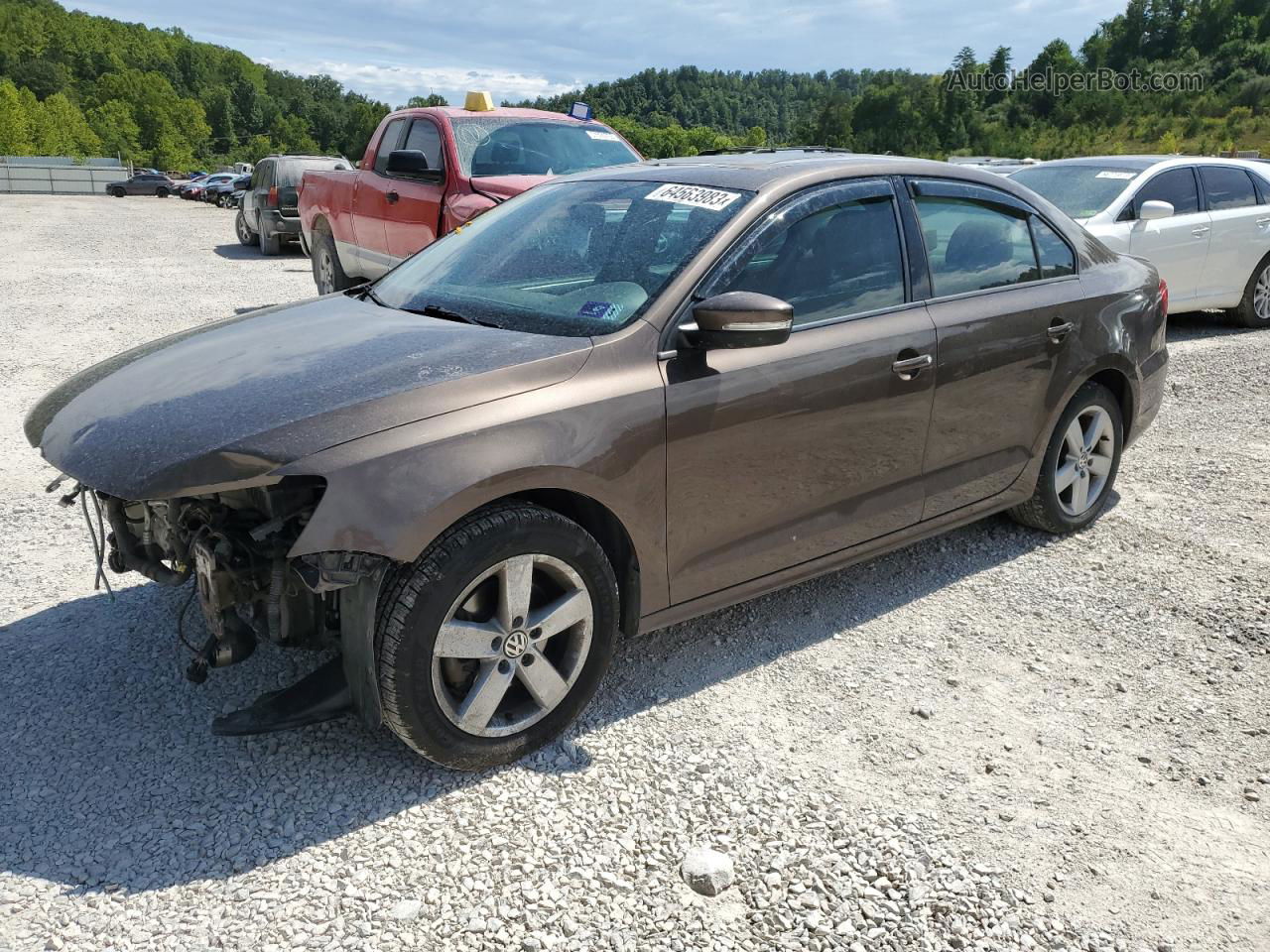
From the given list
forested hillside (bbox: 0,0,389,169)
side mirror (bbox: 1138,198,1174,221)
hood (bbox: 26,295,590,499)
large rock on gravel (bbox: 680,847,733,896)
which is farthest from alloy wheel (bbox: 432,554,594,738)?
forested hillside (bbox: 0,0,389,169)

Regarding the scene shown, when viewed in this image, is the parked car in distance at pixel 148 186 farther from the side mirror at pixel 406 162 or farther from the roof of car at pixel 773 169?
the roof of car at pixel 773 169

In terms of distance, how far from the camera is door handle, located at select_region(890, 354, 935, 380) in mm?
3648

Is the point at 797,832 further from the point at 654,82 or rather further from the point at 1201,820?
the point at 654,82

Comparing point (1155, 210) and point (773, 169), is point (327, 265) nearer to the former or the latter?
point (1155, 210)

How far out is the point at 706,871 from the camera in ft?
8.36

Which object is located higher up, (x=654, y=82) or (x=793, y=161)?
(x=654, y=82)

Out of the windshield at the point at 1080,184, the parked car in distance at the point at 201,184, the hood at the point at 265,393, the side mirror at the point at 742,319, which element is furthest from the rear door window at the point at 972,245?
the parked car in distance at the point at 201,184

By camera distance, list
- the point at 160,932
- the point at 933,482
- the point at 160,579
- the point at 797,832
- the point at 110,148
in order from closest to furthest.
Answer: the point at 160,932 < the point at 797,832 < the point at 160,579 < the point at 933,482 < the point at 110,148

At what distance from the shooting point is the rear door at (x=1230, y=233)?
373 inches

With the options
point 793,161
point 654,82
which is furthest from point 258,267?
point 654,82

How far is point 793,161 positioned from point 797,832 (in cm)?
238

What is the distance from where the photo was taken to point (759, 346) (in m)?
3.15

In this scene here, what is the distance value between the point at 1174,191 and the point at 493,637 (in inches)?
344

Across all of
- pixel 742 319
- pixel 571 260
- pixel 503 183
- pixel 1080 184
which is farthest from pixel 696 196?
pixel 1080 184
